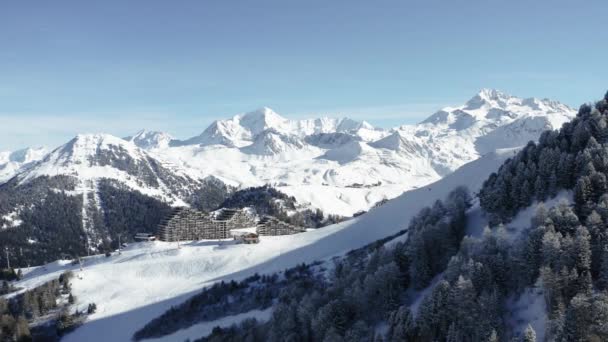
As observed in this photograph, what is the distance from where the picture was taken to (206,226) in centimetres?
17688

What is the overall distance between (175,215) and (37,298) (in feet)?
211

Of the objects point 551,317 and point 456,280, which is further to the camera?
point 456,280

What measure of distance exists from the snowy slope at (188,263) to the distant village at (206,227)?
15484 mm

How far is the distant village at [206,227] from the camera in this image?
170m

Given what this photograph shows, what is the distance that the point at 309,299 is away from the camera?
230 ft

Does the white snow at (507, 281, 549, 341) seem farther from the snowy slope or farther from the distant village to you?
the distant village

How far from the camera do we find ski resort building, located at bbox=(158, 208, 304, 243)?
557 ft

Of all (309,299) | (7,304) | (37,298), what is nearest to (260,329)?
(309,299)

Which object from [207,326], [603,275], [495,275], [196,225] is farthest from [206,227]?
[603,275]

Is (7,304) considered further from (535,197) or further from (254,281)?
(535,197)

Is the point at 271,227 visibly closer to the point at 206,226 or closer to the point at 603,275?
the point at 206,226

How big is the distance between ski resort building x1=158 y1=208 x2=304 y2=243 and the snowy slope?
15639 mm

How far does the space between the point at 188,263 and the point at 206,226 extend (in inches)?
1850

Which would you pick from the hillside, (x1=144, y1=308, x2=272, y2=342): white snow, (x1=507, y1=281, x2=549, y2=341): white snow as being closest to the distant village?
(x1=144, y1=308, x2=272, y2=342): white snow
